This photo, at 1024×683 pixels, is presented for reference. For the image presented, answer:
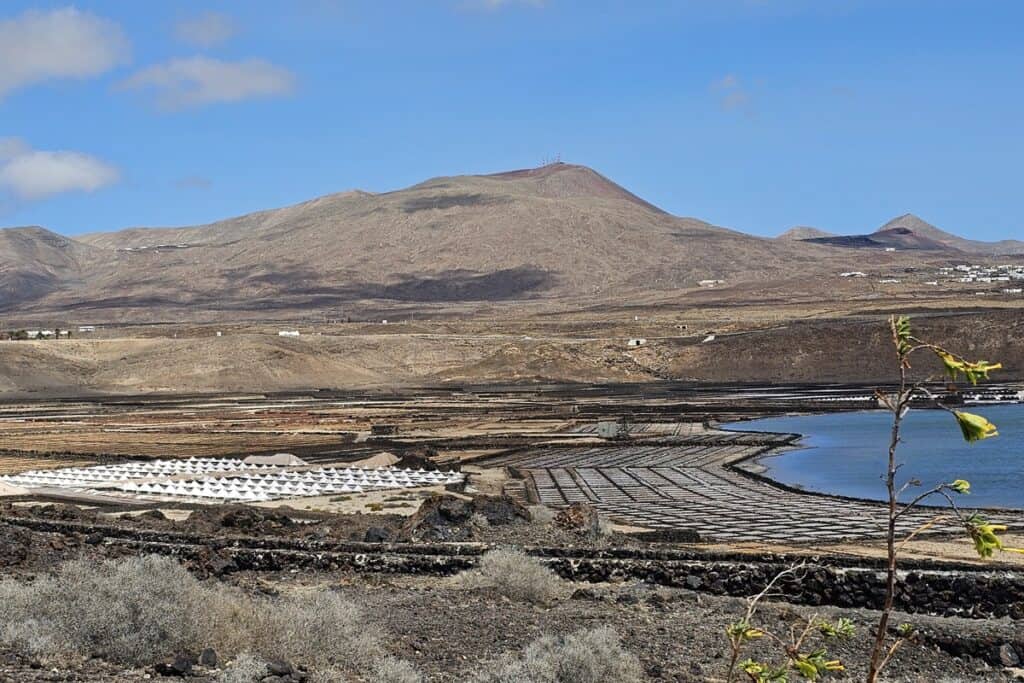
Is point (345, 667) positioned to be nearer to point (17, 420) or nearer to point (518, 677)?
point (518, 677)

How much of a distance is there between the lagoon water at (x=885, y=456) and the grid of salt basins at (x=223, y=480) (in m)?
11.3

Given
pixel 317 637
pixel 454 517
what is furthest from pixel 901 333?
pixel 454 517

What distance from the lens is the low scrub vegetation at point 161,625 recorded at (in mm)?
11062

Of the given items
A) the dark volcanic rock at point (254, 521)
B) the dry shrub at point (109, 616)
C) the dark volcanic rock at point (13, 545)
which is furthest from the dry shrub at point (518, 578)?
the dark volcanic rock at point (254, 521)

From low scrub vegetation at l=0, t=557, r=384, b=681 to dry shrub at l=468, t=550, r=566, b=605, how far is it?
3.01 m

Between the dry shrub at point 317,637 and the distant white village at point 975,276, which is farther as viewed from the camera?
the distant white village at point 975,276

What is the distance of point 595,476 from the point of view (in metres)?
37.6

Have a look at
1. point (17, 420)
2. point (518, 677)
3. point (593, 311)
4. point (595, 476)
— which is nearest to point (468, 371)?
point (17, 420)

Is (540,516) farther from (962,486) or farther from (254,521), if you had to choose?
(962,486)

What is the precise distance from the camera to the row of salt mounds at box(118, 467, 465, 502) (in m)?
32.8

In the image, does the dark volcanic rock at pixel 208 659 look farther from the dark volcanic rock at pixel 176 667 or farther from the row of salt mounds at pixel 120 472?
the row of salt mounds at pixel 120 472

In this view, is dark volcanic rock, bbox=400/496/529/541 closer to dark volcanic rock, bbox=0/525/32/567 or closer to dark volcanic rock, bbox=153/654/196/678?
dark volcanic rock, bbox=0/525/32/567

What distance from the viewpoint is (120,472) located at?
1535 inches

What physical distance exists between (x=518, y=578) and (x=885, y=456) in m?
29.9
